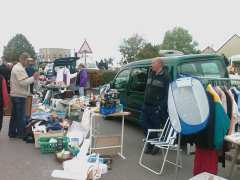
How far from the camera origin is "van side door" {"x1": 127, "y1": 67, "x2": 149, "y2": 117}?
292 inches

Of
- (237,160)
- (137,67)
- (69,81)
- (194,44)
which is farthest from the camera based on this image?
(194,44)

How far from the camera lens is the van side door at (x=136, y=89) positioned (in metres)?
7.42

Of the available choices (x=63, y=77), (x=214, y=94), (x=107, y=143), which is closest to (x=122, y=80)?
(x=107, y=143)

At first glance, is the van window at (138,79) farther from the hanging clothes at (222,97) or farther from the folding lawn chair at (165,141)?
the hanging clothes at (222,97)

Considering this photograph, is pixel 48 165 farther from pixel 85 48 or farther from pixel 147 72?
pixel 85 48

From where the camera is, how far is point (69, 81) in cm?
1225

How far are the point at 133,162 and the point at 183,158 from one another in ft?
3.19

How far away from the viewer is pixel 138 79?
7.71 meters

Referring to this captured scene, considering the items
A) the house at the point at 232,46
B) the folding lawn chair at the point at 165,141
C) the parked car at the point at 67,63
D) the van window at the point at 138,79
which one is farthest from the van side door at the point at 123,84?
the house at the point at 232,46

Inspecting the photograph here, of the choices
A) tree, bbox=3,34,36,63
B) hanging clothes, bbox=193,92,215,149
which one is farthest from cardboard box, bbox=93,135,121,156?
tree, bbox=3,34,36,63

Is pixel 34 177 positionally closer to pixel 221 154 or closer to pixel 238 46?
pixel 221 154

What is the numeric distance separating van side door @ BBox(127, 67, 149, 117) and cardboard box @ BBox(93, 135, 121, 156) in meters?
1.61

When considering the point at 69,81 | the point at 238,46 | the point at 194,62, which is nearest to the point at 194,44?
the point at 238,46

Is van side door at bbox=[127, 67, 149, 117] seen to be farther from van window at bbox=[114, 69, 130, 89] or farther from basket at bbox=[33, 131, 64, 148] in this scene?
basket at bbox=[33, 131, 64, 148]
